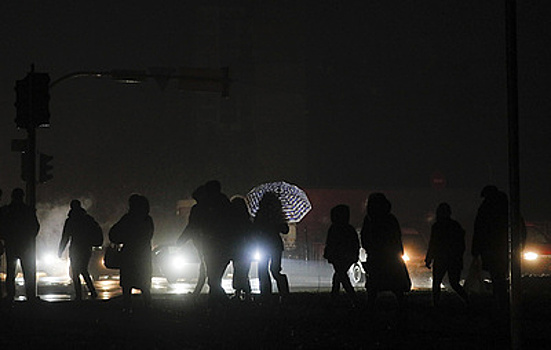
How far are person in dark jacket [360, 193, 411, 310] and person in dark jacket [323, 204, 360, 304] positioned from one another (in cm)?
256

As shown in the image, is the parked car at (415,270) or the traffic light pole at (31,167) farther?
the parked car at (415,270)

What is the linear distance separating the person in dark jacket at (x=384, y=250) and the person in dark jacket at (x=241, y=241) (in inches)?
111

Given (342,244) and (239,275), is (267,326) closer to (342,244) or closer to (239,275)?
(342,244)

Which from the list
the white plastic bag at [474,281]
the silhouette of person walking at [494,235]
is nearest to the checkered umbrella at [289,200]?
the white plastic bag at [474,281]

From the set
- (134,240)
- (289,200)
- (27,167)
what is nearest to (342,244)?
(134,240)

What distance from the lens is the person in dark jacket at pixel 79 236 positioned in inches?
711

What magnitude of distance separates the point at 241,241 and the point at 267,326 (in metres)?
2.98

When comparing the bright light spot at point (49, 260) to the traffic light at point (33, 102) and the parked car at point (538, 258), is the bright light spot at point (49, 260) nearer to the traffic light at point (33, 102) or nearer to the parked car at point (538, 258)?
the parked car at point (538, 258)

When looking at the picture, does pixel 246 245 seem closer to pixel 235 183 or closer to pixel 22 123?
pixel 22 123

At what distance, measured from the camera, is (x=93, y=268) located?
106 feet

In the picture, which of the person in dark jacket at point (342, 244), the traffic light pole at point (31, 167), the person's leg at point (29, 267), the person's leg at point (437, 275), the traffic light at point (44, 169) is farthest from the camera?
the traffic light at point (44, 169)

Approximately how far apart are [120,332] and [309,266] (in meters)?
20.6

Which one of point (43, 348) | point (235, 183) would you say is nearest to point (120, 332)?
point (43, 348)

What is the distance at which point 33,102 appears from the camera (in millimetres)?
18156
